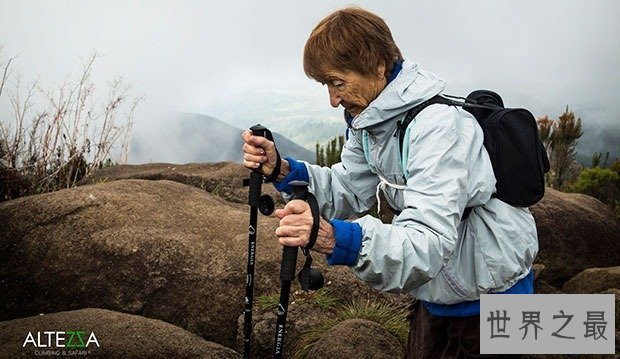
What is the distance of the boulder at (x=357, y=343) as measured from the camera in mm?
4629

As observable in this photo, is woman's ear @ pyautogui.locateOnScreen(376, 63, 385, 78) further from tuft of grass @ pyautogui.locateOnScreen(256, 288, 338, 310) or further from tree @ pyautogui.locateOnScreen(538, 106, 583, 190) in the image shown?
tree @ pyautogui.locateOnScreen(538, 106, 583, 190)

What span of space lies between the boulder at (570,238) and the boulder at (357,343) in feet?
12.3

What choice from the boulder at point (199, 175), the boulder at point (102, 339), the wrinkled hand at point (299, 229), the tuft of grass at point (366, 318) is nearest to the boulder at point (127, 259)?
the tuft of grass at point (366, 318)

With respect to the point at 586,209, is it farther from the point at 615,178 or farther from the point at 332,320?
the point at 615,178

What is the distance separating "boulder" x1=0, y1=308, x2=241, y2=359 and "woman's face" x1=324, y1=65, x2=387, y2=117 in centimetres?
214

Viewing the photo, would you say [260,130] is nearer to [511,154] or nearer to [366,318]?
[511,154]

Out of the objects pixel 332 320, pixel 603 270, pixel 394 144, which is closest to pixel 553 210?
pixel 603 270

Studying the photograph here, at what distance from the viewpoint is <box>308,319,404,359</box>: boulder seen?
4.63 meters

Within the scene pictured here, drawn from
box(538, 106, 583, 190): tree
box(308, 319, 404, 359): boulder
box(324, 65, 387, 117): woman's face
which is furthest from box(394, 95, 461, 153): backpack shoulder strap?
box(538, 106, 583, 190): tree

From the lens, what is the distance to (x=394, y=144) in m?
2.93

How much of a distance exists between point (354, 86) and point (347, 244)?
0.78 metres

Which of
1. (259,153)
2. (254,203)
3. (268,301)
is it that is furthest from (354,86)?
(268,301)

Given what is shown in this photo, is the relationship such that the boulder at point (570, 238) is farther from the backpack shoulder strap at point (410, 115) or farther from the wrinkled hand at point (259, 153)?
the backpack shoulder strap at point (410, 115)

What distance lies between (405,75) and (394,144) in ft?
0.84
